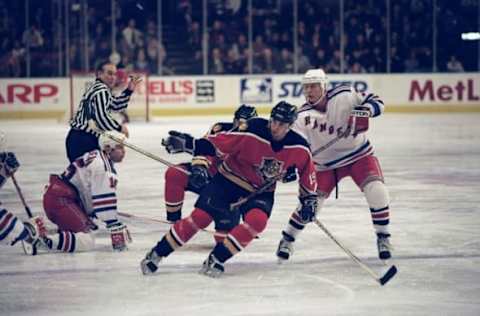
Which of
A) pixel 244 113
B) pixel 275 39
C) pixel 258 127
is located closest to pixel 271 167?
pixel 258 127

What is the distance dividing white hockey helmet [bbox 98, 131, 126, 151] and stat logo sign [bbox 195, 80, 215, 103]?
14878mm

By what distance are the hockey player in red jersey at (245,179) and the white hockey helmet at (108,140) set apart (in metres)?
0.99

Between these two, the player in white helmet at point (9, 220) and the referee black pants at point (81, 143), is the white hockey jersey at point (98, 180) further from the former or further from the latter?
the player in white helmet at point (9, 220)

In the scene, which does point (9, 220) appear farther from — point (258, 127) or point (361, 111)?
point (361, 111)

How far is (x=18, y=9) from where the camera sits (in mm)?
21188

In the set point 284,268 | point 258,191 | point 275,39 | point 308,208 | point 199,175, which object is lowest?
point 284,268

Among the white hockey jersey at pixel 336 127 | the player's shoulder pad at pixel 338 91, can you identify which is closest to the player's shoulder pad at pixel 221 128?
the white hockey jersey at pixel 336 127

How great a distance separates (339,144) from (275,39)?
623 inches

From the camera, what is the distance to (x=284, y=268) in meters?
6.62

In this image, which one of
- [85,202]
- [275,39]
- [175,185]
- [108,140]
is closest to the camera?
[108,140]

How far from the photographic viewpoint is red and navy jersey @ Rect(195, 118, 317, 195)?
6312mm

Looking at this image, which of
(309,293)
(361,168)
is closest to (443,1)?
(361,168)

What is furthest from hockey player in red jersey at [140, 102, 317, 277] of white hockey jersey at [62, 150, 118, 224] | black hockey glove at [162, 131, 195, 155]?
white hockey jersey at [62, 150, 118, 224]

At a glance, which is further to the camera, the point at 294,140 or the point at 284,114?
the point at 294,140
